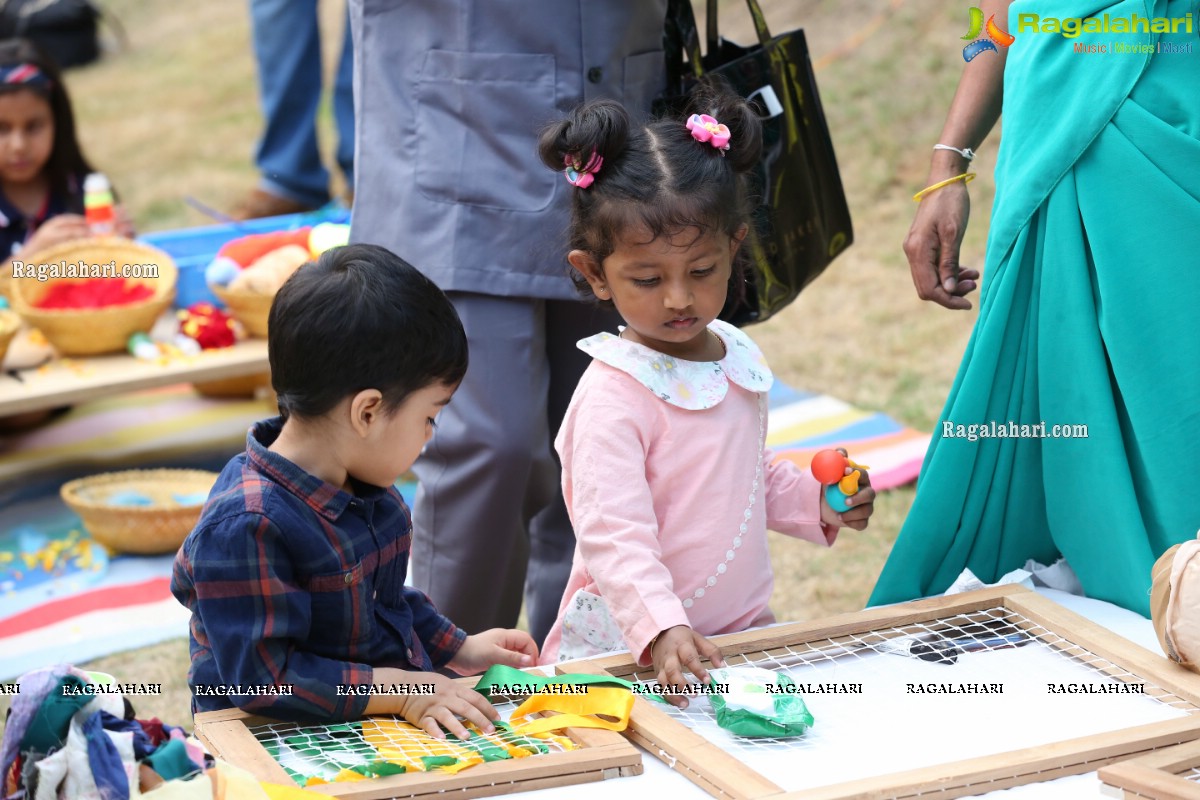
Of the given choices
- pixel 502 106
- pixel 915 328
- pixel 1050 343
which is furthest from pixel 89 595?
pixel 915 328

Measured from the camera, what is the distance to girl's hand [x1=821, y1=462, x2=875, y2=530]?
85.0 inches

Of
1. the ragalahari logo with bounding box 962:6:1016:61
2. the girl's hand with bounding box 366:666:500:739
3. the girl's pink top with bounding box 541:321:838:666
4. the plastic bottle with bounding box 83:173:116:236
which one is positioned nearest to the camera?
the girl's hand with bounding box 366:666:500:739

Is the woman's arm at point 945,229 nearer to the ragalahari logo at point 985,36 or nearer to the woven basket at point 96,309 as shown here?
the ragalahari logo at point 985,36

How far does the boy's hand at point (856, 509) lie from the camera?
2158mm

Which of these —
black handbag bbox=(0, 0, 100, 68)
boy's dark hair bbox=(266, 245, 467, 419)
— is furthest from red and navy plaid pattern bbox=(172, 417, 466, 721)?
black handbag bbox=(0, 0, 100, 68)

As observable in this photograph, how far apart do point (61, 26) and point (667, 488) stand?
8.48 m

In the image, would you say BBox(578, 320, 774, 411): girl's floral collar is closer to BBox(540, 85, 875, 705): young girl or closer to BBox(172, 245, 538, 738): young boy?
BBox(540, 85, 875, 705): young girl

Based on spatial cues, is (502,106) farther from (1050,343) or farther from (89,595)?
(89,595)

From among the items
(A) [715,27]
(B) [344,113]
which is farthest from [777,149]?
(B) [344,113]

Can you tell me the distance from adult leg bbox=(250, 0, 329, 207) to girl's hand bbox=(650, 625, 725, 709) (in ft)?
14.2

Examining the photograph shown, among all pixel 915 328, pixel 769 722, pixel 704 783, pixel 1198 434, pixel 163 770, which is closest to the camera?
pixel 163 770

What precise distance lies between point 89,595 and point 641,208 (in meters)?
2.06

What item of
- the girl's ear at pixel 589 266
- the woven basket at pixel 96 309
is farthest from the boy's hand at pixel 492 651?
the woven basket at pixel 96 309

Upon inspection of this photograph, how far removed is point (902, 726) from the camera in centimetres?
188
